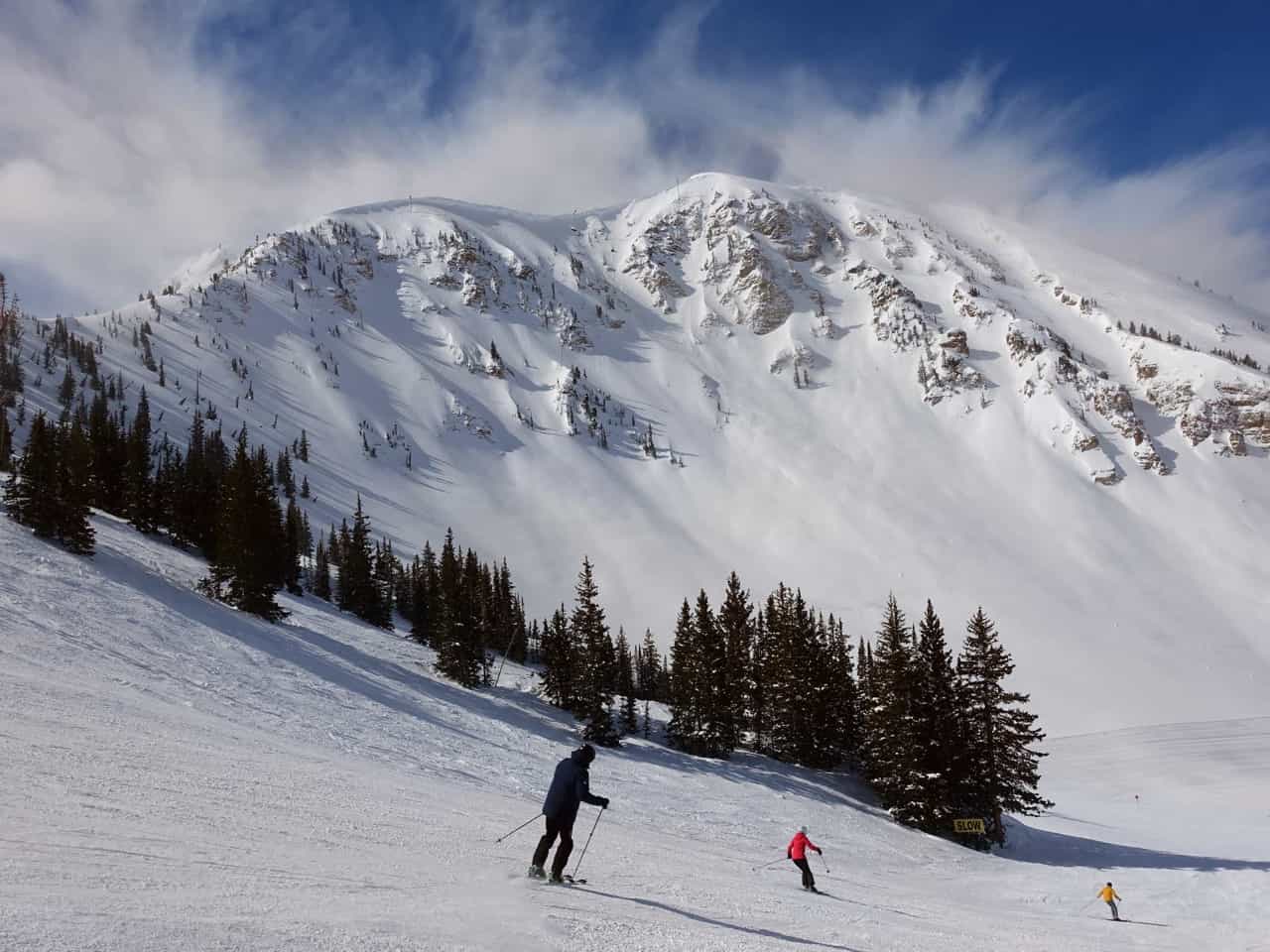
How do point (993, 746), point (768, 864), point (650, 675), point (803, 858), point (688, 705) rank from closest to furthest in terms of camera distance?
point (803, 858), point (768, 864), point (993, 746), point (688, 705), point (650, 675)

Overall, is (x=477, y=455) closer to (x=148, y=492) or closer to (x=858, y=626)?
(x=858, y=626)

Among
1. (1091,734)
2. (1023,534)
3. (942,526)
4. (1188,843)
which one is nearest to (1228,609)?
(1023,534)

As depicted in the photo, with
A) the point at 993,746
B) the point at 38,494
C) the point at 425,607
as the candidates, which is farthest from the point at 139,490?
the point at 993,746

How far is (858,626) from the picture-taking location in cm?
13588

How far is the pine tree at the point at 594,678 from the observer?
136ft

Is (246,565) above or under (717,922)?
above

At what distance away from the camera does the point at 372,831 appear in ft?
39.6

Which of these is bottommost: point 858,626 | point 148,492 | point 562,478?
point 148,492

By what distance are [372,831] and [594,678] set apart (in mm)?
31709

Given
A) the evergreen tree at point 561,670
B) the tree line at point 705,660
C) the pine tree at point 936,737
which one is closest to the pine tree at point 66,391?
the tree line at point 705,660

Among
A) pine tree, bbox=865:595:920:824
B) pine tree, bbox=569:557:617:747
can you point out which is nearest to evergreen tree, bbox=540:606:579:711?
pine tree, bbox=569:557:617:747

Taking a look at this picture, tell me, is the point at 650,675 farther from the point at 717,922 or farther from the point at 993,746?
the point at 717,922

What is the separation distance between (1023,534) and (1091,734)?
255 feet

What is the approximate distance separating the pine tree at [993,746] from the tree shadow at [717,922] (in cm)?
3109
